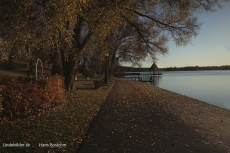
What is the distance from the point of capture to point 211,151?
13.1 feet

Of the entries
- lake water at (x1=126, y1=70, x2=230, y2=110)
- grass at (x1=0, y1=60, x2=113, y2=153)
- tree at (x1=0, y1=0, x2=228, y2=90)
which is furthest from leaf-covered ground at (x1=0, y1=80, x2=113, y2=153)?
lake water at (x1=126, y1=70, x2=230, y2=110)

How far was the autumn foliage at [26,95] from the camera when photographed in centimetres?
586

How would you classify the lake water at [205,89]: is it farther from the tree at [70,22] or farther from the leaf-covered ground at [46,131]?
the leaf-covered ground at [46,131]

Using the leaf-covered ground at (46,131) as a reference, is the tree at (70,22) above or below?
above

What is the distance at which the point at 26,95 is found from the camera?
6.35 meters

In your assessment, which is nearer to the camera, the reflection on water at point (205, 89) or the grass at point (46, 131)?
the grass at point (46, 131)

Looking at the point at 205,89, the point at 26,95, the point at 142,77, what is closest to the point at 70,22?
the point at 26,95

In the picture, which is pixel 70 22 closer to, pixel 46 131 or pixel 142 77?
pixel 46 131

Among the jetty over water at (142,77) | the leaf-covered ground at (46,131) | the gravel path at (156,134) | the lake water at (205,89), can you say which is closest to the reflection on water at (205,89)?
the lake water at (205,89)

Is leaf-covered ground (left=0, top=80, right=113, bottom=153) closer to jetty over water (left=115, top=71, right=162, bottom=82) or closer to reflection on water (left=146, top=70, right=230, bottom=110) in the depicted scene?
reflection on water (left=146, top=70, right=230, bottom=110)

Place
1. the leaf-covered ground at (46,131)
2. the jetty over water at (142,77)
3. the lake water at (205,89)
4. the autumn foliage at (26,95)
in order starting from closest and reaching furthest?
1. the leaf-covered ground at (46,131)
2. the autumn foliage at (26,95)
3. the lake water at (205,89)
4. the jetty over water at (142,77)

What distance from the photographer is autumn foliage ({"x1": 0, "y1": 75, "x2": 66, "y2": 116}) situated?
5863 mm

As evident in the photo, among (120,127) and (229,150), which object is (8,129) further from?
(229,150)

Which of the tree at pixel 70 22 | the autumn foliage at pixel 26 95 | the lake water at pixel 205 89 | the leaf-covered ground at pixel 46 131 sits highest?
the tree at pixel 70 22
